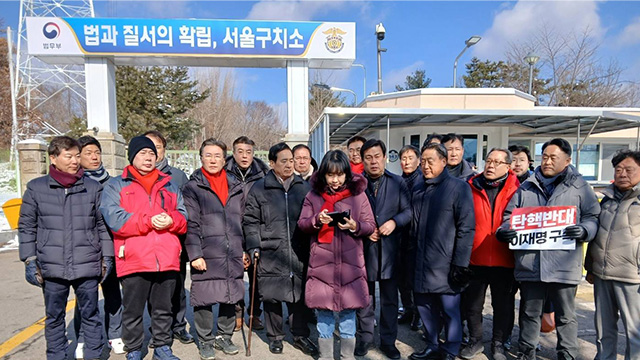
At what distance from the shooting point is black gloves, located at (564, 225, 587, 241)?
2.65 m

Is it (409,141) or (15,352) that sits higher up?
(409,141)

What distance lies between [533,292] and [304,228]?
2.10m

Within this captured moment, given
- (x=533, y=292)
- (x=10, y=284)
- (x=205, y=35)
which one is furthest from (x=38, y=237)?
(x=205, y=35)

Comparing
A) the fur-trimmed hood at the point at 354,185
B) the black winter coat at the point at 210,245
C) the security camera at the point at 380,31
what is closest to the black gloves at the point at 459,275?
the fur-trimmed hood at the point at 354,185

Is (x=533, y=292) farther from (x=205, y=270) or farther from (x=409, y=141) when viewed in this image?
(x=409, y=141)

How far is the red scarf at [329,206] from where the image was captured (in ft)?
9.30

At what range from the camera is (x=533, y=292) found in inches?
114

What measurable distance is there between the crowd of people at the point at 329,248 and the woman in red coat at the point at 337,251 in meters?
0.01

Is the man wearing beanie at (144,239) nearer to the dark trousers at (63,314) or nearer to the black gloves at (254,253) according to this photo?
the dark trousers at (63,314)

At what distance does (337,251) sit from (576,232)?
1951 mm

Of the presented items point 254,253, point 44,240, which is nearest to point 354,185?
point 254,253

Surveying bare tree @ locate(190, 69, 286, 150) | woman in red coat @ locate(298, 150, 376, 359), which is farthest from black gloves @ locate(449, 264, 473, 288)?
bare tree @ locate(190, 69, 286, 150)

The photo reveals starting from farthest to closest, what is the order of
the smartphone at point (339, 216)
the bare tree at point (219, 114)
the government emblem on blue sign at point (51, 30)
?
the bare tree at point (219, 114) → the government emblem on blue sign at point (51, 30) → the smartphone at point (339, 216)

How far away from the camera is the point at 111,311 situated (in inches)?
131
